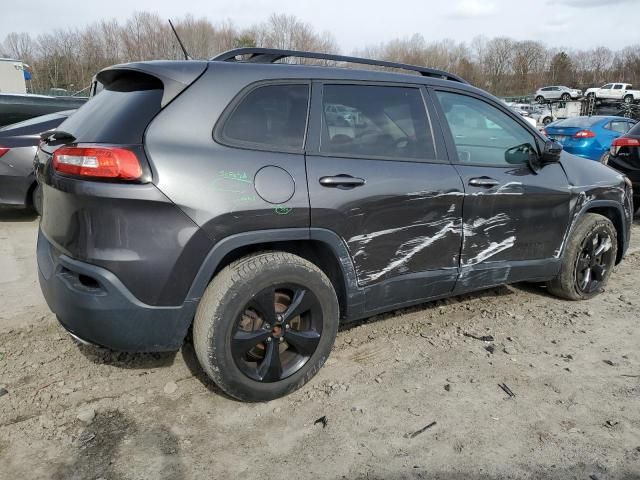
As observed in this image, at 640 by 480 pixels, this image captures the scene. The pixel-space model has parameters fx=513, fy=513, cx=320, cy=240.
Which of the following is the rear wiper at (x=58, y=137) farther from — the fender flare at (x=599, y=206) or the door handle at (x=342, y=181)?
the fender flare at (x=599, y=206)

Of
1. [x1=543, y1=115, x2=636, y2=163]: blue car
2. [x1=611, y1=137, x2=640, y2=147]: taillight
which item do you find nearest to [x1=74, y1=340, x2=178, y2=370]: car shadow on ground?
[x1=611, y1=137, x2=640, y2=147]: taillight

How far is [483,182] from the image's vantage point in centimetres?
340

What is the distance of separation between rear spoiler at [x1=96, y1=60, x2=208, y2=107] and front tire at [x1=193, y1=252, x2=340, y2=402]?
0.90 meters

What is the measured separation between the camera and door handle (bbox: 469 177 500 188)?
3.36 m

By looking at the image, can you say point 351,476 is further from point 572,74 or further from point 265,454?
point 572,74

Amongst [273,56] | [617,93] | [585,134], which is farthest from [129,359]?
[617,93]

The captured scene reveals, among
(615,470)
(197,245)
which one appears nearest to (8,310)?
(197,245)

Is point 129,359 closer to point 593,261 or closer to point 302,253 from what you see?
point 302,253

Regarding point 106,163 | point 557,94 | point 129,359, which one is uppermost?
point 557,94

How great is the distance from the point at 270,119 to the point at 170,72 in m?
0.54

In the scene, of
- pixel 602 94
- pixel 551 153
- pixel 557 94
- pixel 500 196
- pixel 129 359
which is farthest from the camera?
pixel 557 94

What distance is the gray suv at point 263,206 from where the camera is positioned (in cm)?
234

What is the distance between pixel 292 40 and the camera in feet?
216

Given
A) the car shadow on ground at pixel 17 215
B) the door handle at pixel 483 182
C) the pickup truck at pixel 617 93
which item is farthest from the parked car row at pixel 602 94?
the door handle at pixel 483 182
